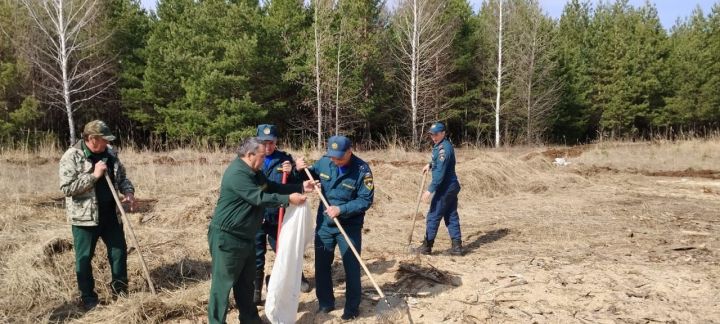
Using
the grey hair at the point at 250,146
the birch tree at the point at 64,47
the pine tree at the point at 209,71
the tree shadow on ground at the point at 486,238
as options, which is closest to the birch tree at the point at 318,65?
the pine tree at the point at 209,71

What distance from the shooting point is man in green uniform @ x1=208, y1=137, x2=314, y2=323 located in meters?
3.68

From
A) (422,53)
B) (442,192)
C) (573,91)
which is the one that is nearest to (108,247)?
(442,192)

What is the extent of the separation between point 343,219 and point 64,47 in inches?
661

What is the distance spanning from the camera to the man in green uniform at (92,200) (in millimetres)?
4316

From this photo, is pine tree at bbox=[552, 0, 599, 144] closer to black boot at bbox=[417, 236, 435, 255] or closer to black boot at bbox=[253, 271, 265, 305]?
black boot at bbox=[417, 236, 435, 255]

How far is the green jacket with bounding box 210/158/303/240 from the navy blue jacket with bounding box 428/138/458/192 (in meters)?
3.08

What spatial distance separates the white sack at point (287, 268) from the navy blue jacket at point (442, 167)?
2656mm

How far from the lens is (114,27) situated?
69.9 feet

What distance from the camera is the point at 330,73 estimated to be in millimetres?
21125

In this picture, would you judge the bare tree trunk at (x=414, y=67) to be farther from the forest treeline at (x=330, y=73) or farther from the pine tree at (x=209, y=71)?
the pine tree at (x=209, y=71)

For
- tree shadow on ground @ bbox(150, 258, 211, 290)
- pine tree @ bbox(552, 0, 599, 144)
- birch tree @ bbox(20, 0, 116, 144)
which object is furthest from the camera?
pine tree @ bbox(552, 0, 599, 144)

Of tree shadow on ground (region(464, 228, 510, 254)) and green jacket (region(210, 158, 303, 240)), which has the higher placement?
green jacket (region(210, 158, 303, 240))

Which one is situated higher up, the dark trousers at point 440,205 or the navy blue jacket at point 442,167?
the navy blue jacket at point 442,167

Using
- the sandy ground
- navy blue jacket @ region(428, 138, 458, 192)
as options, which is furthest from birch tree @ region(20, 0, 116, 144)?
navy blue jacket @ region(428, 138, 458, 192)
